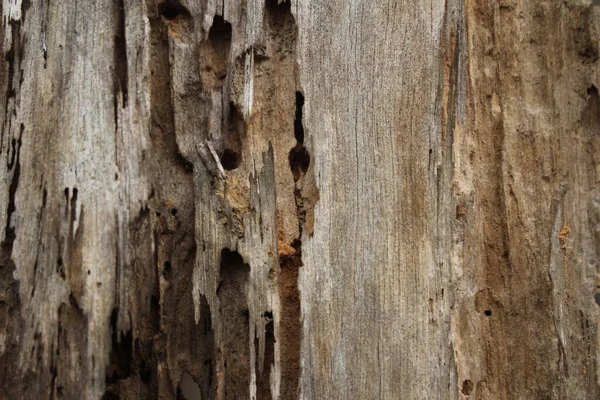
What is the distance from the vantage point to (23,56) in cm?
182

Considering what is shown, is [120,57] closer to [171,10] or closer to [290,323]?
[171,10]

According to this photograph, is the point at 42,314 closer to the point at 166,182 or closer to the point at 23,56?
the point at 166,182

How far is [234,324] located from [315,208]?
0.33 metres

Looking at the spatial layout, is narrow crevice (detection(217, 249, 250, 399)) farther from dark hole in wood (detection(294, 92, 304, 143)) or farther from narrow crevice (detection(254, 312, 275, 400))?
dark hole in wood (detection(294, 92, 304, 143))

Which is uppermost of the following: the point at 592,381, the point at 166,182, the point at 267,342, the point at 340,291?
the point at 166,182

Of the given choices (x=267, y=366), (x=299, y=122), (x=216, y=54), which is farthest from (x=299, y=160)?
(x=267, y=366)

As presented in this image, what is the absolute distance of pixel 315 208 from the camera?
5.47 ft

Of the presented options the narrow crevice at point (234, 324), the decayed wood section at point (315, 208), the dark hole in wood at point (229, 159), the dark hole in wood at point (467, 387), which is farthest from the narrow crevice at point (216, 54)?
the dark hole in wood at point (467, 387)

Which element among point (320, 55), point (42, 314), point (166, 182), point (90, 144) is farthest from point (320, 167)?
point (42, 314)

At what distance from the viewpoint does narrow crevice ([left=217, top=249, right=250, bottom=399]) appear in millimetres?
1652

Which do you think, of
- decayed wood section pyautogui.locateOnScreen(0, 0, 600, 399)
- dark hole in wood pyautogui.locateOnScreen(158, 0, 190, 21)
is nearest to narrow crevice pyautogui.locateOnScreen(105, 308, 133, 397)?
decayed wood section pyautogui.locateOnScreen(0, 0, 600, 399)

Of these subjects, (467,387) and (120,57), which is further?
(120,57)

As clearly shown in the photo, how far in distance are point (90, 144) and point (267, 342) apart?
0.65m

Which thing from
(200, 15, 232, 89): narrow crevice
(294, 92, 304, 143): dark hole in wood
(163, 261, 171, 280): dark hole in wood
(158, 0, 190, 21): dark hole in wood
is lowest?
(163, 261, 171, 280): dark hole in wood
